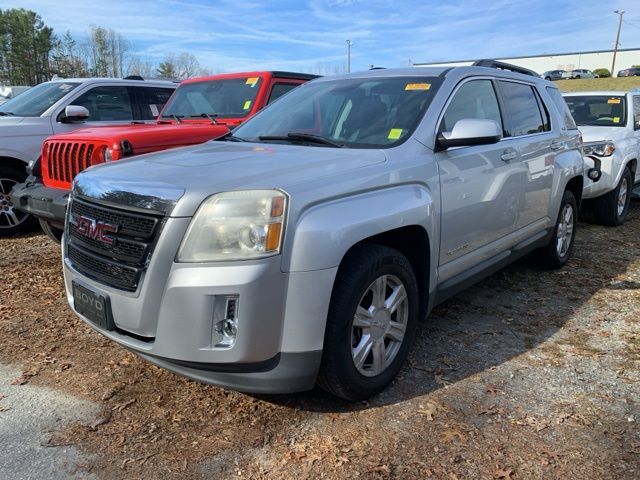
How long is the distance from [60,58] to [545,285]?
58.1 meters

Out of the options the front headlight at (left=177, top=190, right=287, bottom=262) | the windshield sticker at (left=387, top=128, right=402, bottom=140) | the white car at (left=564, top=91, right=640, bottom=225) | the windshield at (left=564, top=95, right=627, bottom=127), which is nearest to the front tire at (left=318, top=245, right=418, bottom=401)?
the front headlight at (left=177, top=190, right=287, bottom=262)

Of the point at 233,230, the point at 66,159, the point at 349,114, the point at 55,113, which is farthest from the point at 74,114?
the point at 233,230

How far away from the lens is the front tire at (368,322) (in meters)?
2.60

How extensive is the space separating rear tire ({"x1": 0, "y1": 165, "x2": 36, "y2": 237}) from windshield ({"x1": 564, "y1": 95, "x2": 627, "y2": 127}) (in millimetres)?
7997

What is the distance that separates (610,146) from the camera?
7.23 metres

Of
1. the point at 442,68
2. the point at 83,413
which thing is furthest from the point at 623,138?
the point at 83,413

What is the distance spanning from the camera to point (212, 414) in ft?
9.30

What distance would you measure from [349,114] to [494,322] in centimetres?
195

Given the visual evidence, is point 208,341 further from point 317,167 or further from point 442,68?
point 442,68

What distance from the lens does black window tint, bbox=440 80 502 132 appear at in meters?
3.54

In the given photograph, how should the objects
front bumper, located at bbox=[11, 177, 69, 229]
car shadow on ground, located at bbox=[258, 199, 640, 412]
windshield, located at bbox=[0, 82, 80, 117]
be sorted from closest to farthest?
car shadow on ground, located at bbox=[258, 199, 640, 412] < front bumper, located at bbox=[11, 177, 69, 229] < windshield, located at bbox=[0, 82, 80, 117]

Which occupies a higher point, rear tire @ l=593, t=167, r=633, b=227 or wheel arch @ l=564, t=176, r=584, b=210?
wheel arch @ l=564, t=176, r=584, b=210

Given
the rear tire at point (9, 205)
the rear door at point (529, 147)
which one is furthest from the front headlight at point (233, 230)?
the rear tire at point (9, 205)

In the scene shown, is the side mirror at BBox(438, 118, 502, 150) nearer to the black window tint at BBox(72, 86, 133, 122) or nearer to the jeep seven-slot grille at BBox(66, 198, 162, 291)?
the jeep seven-slot grille at BBox(66, 198, 162, 291)
